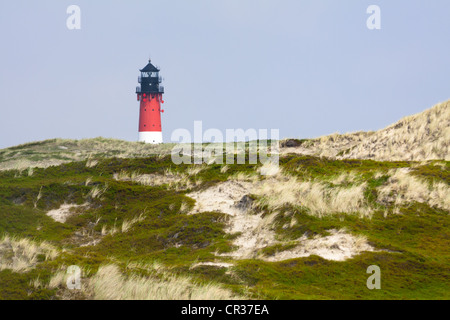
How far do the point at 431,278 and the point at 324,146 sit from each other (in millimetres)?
25114

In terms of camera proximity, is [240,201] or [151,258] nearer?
[151,258]

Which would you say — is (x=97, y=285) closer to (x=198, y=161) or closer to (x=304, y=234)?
(x=304, y=234)

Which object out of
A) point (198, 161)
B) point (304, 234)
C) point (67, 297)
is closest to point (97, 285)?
point (67, 297)

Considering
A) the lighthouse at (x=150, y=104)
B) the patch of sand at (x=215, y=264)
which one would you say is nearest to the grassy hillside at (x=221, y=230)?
the patch of sand at (x=215, y=264)

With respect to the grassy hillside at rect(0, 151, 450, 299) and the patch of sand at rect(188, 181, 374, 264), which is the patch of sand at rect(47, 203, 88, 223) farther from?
the patch of sand at rect(188, 181, 374, 264)

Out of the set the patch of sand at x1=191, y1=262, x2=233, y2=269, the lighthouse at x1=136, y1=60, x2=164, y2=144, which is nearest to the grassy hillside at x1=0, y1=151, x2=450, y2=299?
the patch of sand at x1=191, y1=262, x2=233, y2=269

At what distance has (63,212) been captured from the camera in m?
21.8

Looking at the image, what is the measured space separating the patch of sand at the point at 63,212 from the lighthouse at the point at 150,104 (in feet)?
159

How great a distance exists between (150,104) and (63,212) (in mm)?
50162

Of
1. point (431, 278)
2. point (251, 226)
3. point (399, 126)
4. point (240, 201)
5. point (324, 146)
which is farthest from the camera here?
point (324, 146)

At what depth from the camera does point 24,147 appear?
44469mm

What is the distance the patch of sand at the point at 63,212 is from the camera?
21203 mm

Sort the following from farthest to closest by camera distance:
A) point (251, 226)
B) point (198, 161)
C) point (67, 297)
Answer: point (198, 161)
point (251, 226)
point (67, 297)

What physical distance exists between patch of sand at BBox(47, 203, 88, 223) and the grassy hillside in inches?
3.2
